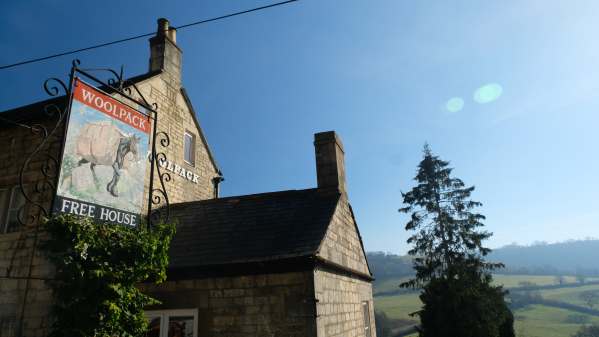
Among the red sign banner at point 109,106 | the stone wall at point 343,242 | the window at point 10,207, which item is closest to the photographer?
the red sign banner at point 109,106

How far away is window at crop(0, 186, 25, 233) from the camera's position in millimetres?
9537

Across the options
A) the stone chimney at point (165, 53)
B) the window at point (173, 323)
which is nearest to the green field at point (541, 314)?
the stone chimney at point (165, 53)

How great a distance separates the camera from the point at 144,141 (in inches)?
319

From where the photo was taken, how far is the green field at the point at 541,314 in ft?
231

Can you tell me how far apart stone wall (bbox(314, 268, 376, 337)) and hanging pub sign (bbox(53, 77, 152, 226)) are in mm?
4087

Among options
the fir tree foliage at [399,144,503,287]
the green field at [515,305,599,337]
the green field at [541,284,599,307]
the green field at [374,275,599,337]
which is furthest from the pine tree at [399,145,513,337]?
the green field at [541,284,599,307]

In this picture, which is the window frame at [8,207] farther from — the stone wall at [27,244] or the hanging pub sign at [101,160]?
the hanging pub sign at [101,160]

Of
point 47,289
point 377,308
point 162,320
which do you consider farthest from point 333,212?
point 377,308

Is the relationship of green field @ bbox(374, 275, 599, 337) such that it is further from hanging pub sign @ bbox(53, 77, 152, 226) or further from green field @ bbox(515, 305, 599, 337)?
hanging pub sign @ bbox(53, 77, 152, 226)

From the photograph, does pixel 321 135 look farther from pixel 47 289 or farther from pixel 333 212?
pixel 47 289

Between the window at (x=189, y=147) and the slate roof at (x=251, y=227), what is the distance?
2.82 metres

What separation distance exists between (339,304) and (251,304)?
246 centimetres

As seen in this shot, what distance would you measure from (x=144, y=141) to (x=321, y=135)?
17.4 ft

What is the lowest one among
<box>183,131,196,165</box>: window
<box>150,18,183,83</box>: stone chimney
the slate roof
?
the slate roof
